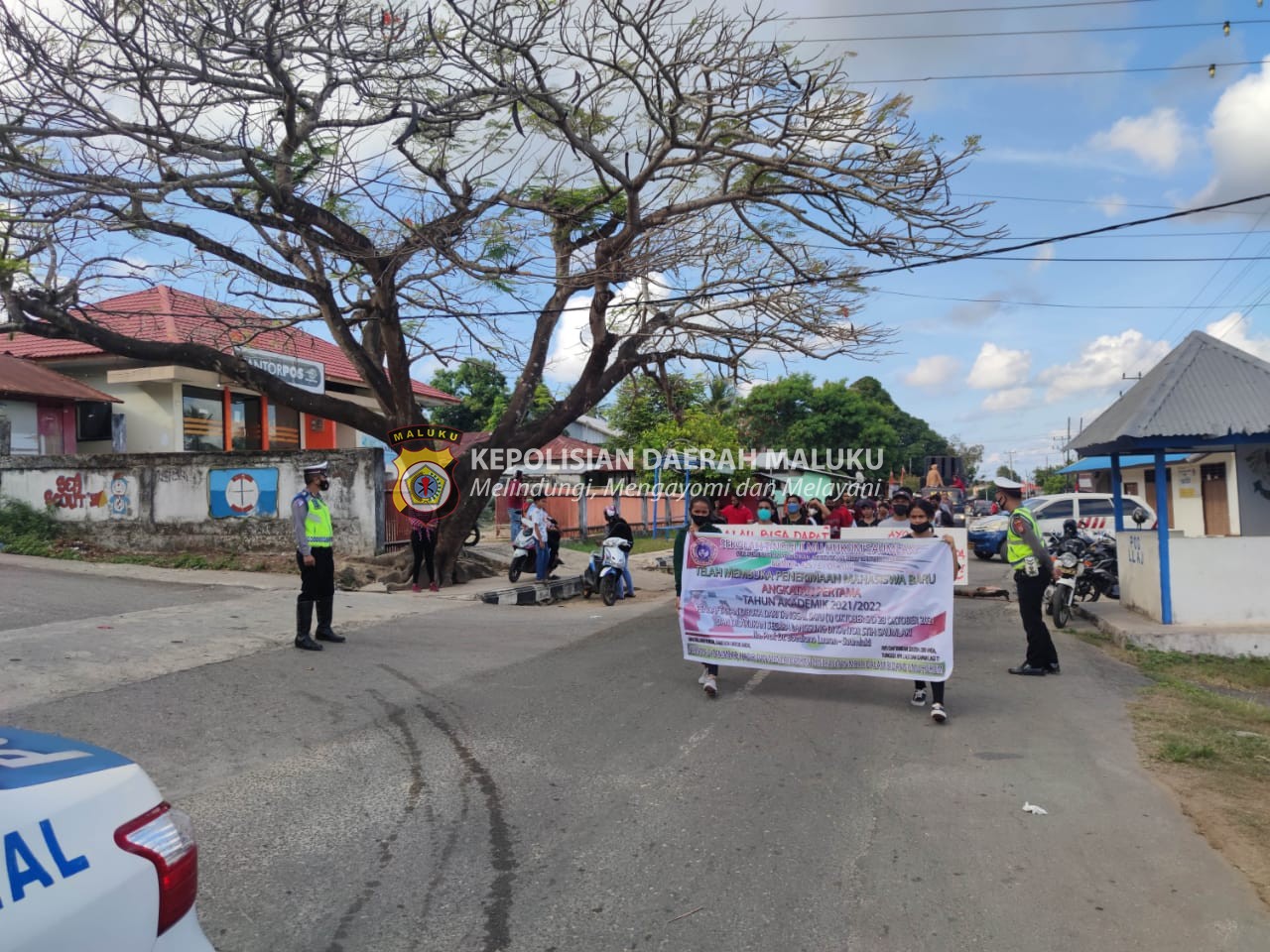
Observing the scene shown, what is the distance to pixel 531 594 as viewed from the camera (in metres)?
14.4

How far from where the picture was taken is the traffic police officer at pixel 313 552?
892 centimetres

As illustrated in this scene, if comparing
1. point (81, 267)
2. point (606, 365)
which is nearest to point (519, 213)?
point (606, 365)

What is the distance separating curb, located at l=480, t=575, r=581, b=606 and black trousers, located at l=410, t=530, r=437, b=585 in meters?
1.26

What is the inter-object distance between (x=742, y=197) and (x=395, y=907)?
39.8ft

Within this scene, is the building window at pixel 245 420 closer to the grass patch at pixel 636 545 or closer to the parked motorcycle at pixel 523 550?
the grass patch at pixel 636 545

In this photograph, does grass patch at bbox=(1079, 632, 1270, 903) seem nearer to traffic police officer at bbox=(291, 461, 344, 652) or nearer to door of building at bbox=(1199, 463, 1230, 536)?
traffic police officer at bbox=(291, 461, 344, 652)

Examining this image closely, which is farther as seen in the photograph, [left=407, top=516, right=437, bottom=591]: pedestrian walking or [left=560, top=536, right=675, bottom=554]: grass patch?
[left=560, top=536, right=675, bottom=554]: grass patch

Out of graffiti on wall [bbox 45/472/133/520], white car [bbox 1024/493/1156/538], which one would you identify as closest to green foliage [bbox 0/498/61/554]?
graffiti on wall [bbox 45/472/133/520]

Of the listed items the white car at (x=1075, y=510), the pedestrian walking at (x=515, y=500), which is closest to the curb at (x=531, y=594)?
the pedestrian walking at (x=515, y=500)

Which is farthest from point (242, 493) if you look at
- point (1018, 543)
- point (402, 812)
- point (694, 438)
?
point (1018, 543)

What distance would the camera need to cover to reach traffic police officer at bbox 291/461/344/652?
29.3 feet

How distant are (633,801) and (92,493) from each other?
54.4 feet

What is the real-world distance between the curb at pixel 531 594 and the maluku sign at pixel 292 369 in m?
7.52

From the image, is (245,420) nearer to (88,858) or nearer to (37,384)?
(37,384)
